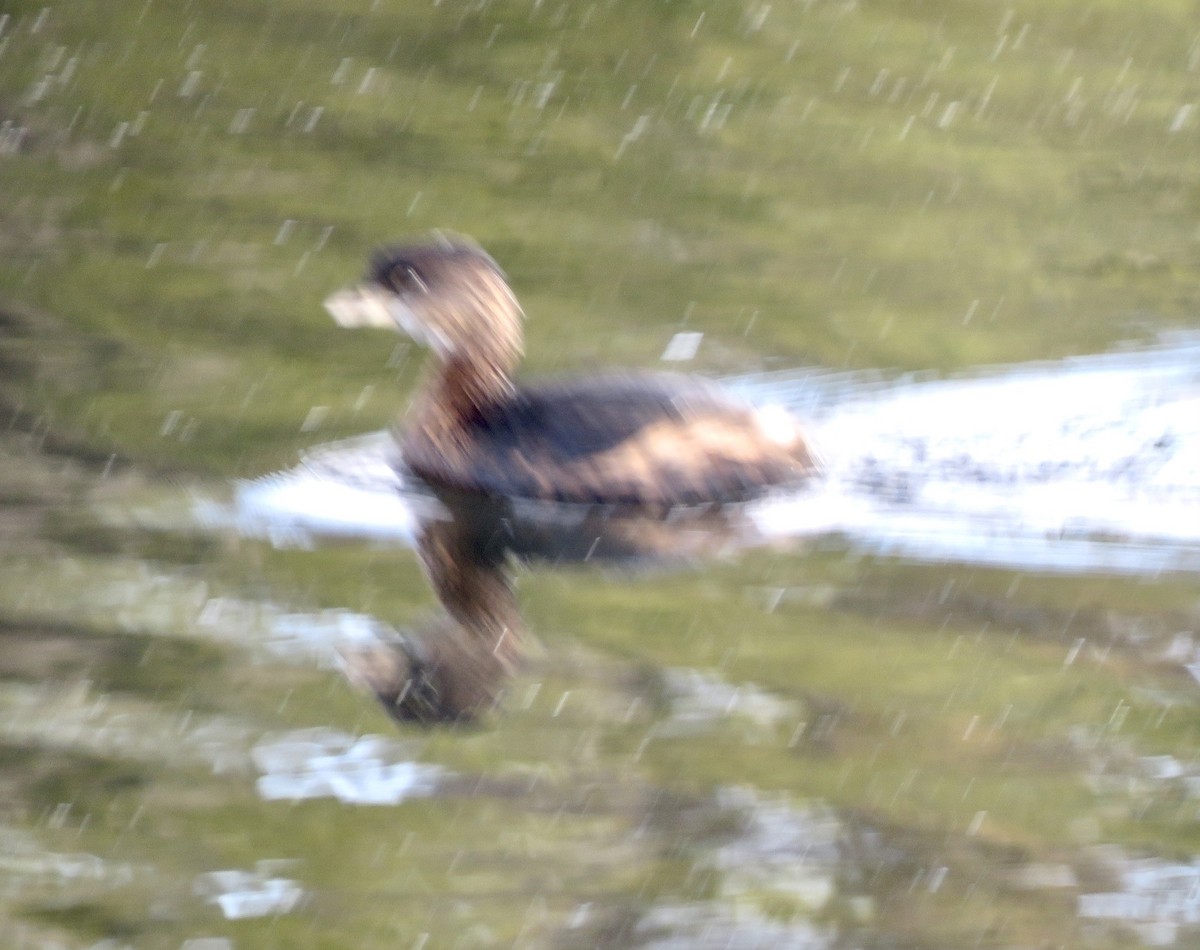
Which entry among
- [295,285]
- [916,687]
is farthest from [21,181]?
[916,687]

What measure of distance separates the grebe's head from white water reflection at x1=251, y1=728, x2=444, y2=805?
3.09 metres

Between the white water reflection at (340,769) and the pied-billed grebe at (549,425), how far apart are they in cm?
236

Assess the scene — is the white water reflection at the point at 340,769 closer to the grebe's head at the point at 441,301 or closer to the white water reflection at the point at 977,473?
the white water reflection at the point at 977,473

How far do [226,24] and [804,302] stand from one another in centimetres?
580

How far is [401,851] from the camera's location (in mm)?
4793

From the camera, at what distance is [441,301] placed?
8359 millimetres

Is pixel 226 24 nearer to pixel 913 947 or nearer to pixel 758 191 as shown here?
pixel 758 191

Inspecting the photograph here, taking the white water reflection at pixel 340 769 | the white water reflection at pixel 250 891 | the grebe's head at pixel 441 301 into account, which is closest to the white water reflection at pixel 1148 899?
the white water reflection at pixel 340 769

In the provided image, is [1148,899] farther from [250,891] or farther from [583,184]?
[583,184]

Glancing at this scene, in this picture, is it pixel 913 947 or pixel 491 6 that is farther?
pixel 491 6

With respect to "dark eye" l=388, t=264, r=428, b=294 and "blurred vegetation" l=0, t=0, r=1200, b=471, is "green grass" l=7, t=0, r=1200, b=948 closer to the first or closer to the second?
"blurred vegetation" l=0, t=0, r=1200, b=471

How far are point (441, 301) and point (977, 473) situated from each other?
216 cm

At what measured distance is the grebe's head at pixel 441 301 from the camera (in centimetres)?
832

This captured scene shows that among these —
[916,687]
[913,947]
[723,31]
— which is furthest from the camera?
[723,31]
